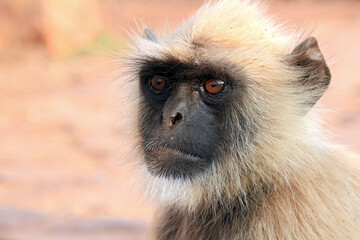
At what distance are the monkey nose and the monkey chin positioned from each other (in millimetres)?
136

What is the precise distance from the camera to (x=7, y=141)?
9180mm

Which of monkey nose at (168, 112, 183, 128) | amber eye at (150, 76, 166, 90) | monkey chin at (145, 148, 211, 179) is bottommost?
monkey chin at (145, 148, 211, 179)

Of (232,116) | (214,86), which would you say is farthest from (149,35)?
(232,116)

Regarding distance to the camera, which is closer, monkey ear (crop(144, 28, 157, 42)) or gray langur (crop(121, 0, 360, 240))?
gray langur (crop(121, 0, 360, 240))

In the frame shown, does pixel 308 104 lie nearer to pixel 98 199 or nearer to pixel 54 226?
pixel 54 226

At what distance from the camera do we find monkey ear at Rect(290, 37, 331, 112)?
3.11 metres

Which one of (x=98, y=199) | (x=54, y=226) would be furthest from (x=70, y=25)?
(x=54, y=226)

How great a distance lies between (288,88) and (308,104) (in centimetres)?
14

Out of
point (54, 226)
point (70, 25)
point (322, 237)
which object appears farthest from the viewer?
point (70, 25)

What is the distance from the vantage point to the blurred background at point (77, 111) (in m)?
5.42

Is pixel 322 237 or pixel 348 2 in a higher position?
pixel 348 2

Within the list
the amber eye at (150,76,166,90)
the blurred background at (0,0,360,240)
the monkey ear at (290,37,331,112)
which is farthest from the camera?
the blurred background at (0,0,360,240)

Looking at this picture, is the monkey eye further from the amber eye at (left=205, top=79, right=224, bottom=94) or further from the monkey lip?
the monkey lip

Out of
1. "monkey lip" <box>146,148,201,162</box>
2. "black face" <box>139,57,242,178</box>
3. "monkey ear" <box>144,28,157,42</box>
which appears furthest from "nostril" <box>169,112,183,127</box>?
"monkey ear" <box>144,28,157,42</box>
